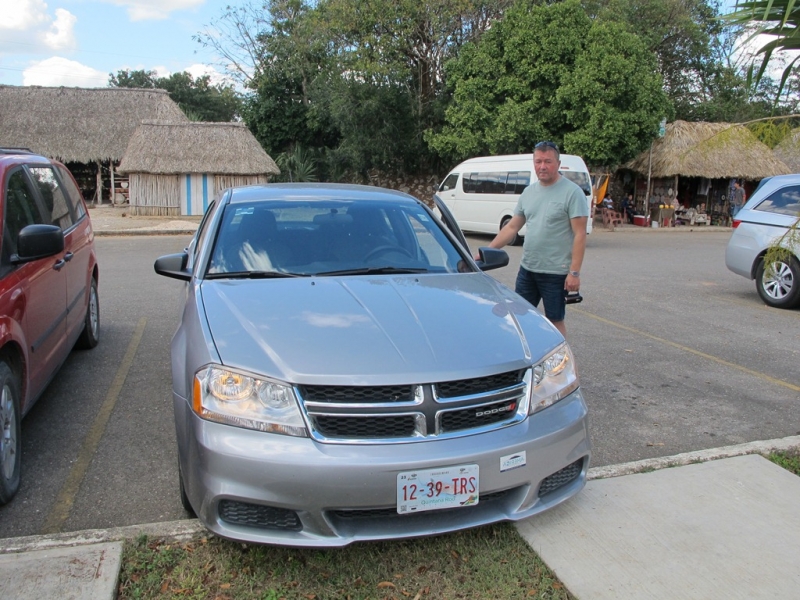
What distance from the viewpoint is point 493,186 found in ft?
59.1

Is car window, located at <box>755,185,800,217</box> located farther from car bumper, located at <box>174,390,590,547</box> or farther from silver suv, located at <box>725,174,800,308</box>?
car bumper, located at <box>174,390,590,547</box>

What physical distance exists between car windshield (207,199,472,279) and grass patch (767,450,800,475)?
2.15 m

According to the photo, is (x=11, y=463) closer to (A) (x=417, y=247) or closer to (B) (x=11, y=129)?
(A) (x=417, y=247)

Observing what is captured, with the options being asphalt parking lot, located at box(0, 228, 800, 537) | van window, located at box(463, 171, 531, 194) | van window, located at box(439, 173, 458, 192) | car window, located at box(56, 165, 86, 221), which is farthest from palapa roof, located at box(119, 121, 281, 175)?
car window, located at box(56, 165, 86, 221)

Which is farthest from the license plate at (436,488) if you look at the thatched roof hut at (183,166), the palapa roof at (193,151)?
the palapa roof at (193,151)

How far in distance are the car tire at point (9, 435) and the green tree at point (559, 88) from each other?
19.9 metres

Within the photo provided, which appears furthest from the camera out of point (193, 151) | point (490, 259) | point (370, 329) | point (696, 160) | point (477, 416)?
point (696, 160)

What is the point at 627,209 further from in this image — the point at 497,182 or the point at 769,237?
the point at 769,237

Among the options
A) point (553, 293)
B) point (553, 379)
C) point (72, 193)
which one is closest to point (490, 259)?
point (553, 293)

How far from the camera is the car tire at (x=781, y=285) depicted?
873 cm

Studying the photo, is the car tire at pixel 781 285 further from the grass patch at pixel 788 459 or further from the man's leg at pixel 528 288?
the grass patch at pixel 788 459

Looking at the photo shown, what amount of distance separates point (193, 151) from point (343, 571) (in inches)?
940

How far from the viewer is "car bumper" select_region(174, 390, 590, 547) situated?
254 centimetres

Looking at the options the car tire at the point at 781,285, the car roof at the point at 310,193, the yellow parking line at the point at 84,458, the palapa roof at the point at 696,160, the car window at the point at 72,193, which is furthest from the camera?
the palapa roof at the point at 696,160
